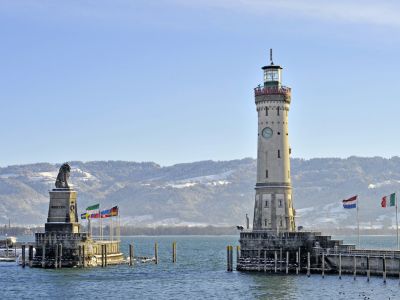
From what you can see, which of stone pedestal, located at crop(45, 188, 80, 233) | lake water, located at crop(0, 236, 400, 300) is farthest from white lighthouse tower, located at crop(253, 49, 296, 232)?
stone pedestal, located at crop(45, 188, 80, 233)

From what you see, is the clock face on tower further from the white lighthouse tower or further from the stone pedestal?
the stone pedestal

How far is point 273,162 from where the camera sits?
10869 cm

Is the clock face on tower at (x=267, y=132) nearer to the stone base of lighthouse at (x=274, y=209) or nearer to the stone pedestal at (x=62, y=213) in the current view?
the stone base of lighthouse at (x=274, y=209)

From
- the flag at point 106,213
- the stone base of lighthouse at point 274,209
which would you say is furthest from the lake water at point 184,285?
the flag at point 106,213

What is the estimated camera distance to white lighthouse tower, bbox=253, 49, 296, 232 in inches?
4237

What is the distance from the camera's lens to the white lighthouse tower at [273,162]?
107625mm

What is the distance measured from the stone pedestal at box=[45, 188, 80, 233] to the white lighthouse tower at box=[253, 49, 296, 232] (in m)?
29.4

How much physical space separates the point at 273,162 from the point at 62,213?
3368 cm

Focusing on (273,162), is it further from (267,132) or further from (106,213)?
(106,213)

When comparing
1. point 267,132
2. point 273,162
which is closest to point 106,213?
point 273,162

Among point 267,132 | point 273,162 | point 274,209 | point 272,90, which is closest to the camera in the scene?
point 274,209

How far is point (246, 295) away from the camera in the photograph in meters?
87.7

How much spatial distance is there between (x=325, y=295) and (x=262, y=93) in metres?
32.0

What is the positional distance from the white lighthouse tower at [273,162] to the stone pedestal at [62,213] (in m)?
29.4
